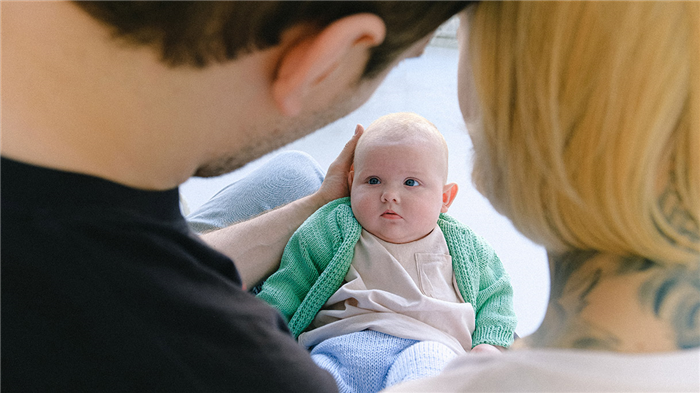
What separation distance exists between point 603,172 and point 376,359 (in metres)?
0.74

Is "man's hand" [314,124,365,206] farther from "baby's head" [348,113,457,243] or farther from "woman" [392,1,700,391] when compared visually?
"woman" [392,1,700,391]

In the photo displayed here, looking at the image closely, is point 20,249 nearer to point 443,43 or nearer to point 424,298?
point 424,298

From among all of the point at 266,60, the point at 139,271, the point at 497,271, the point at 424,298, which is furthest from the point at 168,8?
the point at 497,271

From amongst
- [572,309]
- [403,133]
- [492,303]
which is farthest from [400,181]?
[572,309]

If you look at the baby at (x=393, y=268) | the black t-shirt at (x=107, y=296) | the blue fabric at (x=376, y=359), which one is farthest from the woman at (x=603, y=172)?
the baby at (x=393, y=268)

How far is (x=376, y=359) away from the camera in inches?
46.4

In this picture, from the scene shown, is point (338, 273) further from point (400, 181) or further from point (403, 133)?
point (403, 133)

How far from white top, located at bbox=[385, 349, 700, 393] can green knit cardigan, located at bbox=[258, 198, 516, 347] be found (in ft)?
2.63

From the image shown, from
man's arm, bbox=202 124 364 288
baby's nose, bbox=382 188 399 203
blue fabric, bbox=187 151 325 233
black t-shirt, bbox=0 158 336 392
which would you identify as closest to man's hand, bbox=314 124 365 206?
man's arm, bbox=202 124 364 288

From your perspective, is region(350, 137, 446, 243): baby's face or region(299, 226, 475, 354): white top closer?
region(299, 226, 475, 354): white top

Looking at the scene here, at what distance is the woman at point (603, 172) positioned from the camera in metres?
0.53

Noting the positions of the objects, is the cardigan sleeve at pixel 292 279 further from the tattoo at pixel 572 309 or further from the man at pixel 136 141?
the tattoo at pixel 572 309

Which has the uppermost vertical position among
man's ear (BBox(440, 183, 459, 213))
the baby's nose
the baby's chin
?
the baby's nose

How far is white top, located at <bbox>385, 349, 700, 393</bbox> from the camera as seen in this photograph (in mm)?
510
